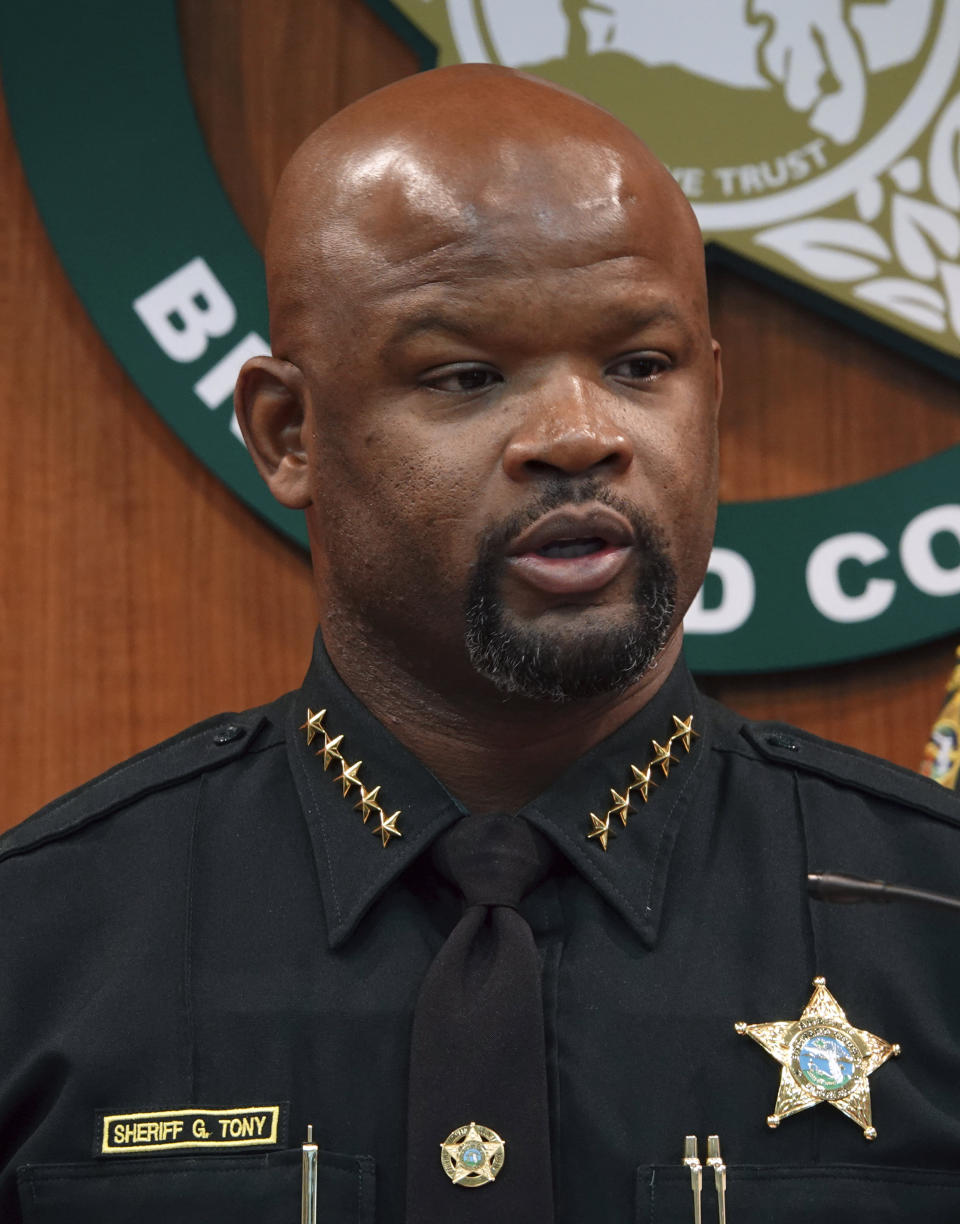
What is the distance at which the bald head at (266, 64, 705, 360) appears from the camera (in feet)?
3.36

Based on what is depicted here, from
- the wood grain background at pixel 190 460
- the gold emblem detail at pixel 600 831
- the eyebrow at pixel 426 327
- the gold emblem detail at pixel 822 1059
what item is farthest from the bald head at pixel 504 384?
the wood grain background at pixel 190 460

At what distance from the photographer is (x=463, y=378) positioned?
1.03 metres

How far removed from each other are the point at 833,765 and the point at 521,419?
1.23ft

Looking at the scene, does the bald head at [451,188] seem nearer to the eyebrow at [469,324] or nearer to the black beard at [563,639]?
the eyebrow at [469,324]

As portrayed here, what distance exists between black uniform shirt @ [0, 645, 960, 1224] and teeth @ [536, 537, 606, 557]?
6.4 inches

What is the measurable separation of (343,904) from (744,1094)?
28 centimetres

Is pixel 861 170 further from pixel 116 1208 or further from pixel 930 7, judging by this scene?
pixel 116 1208

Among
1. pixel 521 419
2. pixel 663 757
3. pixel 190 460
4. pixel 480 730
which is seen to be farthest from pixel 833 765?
pixel 190 460

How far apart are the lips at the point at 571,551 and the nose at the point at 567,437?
0.03 metres

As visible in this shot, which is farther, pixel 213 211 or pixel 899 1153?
pixel 213 211

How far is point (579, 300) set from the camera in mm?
1015

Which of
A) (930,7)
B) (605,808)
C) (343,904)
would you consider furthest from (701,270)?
(930,7)

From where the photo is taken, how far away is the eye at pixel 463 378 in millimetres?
1026

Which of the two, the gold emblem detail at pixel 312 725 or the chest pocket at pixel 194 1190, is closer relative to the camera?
the chest pocket at pixel 194 1190
